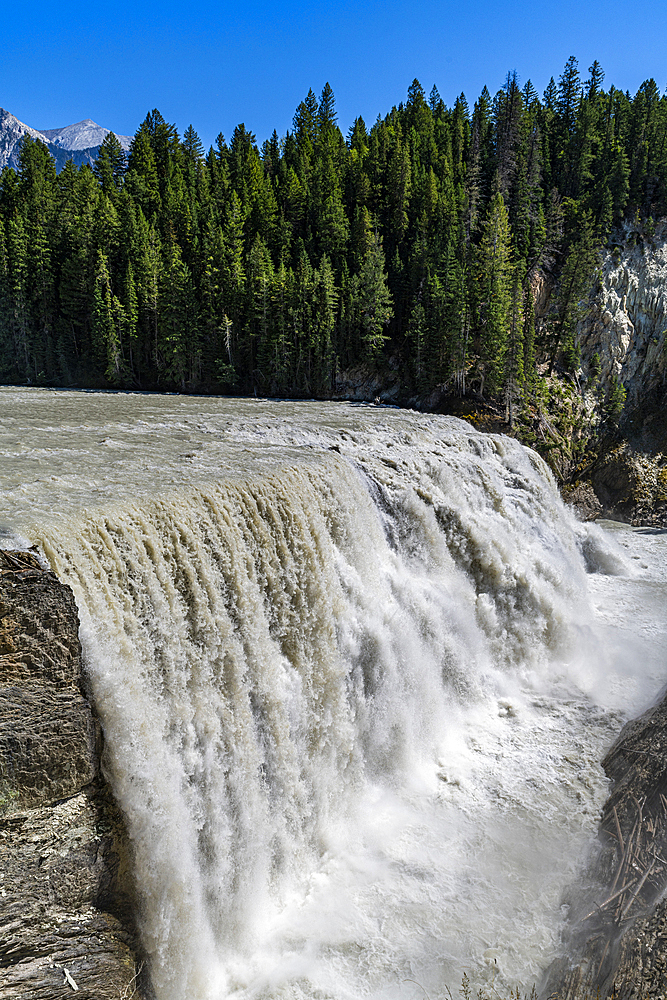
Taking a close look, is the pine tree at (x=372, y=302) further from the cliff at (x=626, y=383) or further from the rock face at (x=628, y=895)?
the rock face at (x=628, y=895)

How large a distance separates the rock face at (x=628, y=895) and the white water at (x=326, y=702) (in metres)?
0.37

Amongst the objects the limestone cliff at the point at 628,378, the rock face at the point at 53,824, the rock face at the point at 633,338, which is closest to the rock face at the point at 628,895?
the rock face at the point at 53,824

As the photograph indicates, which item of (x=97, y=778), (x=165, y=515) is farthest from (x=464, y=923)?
(x=165, y=515)

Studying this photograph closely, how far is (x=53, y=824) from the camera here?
203 inches

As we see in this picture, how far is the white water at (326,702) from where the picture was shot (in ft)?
20.4

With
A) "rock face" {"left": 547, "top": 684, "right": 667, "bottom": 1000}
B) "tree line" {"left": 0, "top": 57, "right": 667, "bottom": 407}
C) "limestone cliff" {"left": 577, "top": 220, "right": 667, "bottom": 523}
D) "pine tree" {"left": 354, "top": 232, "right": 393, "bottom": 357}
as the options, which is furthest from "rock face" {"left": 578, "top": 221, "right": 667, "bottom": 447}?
"rock face" {"left": 547, "top": 684, "right": 667, "bottom": 1000}

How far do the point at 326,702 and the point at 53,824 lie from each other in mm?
4317

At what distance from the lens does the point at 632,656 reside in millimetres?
12633

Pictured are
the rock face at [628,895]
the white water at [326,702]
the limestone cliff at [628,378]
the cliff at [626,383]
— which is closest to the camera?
the rock face at [628,895]

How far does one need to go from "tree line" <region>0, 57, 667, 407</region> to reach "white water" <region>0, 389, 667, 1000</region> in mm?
16531

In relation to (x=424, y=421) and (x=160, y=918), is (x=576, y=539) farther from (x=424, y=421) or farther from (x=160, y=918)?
(x=160, y=918)

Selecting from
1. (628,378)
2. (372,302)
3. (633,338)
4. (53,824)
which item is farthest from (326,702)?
(633,338)

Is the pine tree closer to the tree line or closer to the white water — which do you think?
the tree line

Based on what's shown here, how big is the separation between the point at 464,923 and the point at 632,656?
312 inches
